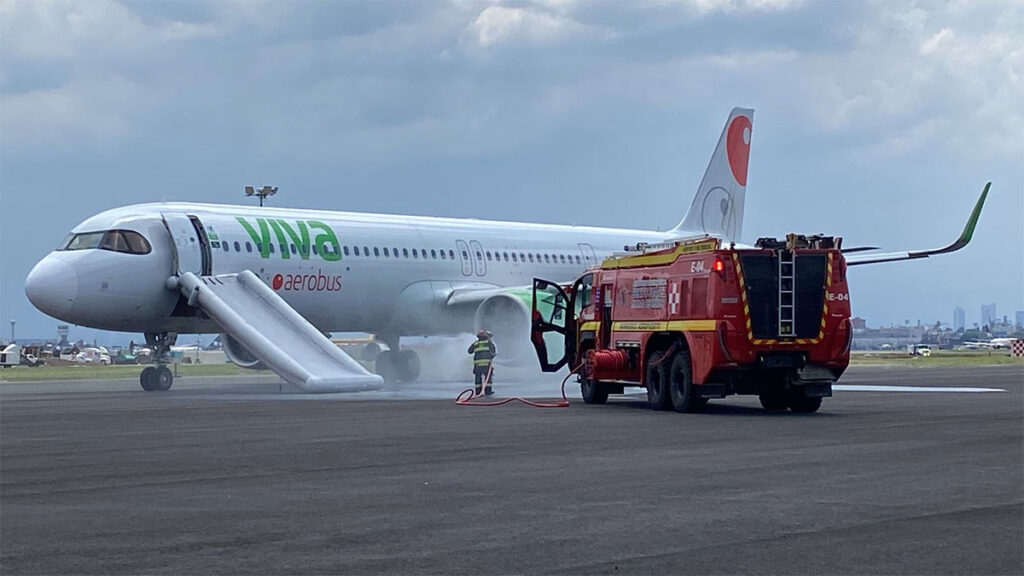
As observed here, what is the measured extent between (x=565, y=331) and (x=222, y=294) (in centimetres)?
750

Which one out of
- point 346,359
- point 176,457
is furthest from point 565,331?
point 176,457

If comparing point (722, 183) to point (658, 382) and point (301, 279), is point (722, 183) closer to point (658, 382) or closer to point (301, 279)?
point (301, 279)

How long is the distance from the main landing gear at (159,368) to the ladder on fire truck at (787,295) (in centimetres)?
1443

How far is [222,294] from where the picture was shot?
28703 millimetres

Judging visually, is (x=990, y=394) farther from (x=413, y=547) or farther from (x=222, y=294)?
(x=413, y=547)

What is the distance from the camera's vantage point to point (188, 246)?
29156 millimetres

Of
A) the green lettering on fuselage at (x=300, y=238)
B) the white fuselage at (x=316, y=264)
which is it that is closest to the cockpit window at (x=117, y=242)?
the white fuselage at (x=316, y=264)

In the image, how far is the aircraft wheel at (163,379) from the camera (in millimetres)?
29547

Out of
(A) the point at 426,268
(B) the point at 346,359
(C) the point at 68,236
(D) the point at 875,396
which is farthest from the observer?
(A) the point at 426,268

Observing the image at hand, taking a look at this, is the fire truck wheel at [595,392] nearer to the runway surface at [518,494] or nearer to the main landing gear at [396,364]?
the runway surface at [518,494]

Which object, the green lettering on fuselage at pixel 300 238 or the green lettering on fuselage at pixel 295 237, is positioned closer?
the green lettering on fuselage at pixel 295 237

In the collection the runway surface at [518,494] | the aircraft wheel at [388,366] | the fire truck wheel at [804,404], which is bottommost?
the runway surface at [518,494]

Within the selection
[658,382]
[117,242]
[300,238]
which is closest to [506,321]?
[300,238]

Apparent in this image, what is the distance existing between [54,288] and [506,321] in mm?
10133
